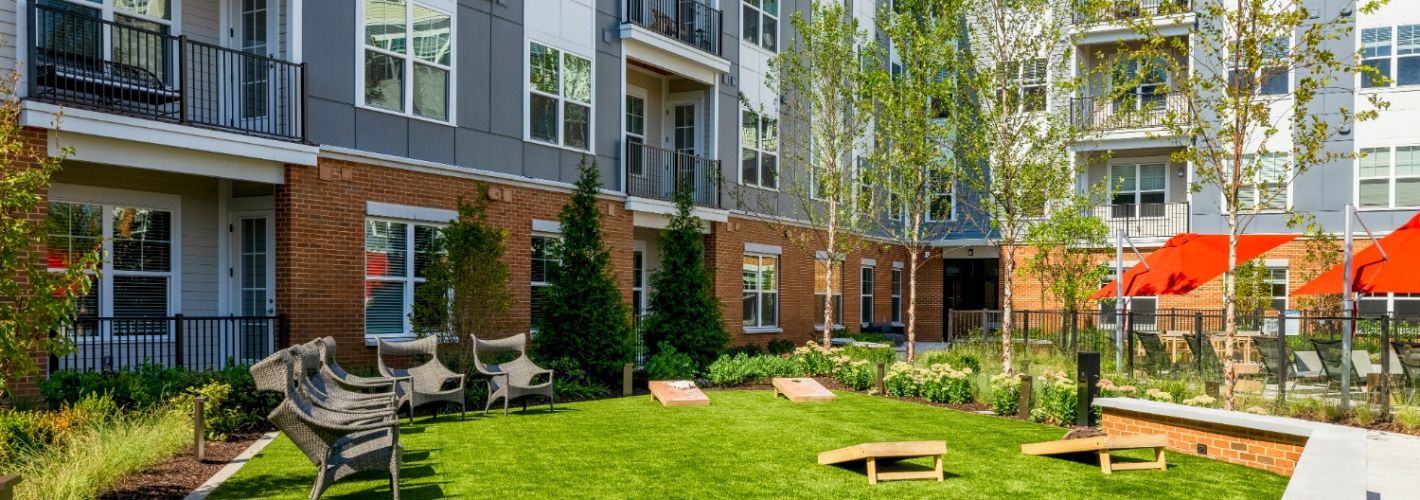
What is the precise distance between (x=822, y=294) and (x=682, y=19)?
358 inches

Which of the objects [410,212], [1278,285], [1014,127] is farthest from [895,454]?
[1278,285]

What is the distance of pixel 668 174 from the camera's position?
74.6 ft

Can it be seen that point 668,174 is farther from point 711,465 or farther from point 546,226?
point 711,465

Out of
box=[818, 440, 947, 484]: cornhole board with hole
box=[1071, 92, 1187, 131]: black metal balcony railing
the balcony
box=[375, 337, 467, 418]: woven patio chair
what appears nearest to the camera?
box=[818, 440, 947, 484]: cornhole board with hole

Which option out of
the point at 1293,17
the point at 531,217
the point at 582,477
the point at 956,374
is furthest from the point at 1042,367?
the point at 582,477

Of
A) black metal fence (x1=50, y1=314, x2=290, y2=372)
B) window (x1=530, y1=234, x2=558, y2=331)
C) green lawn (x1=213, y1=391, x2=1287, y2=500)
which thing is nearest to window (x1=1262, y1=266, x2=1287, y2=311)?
green lawn (x1=213, y1=391, x2=1287, y2=500)

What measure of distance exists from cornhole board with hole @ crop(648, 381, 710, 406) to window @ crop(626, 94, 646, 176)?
6970 mm

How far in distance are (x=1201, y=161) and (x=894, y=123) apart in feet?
27.2

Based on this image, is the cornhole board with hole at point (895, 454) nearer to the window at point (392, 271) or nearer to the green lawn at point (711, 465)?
the green lawn at point (711, 465)

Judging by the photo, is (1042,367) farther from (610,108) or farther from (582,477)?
(582,477)

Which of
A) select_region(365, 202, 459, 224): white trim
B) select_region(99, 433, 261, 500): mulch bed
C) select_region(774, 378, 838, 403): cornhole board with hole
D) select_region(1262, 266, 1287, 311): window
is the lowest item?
select_region(774, 378, 838, 403): cornhole board with hole

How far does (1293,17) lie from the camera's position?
11984 millimetres

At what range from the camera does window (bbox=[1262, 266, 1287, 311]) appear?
27984 mm

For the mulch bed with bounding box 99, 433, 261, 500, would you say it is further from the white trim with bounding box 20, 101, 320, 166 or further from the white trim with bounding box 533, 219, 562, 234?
the white trim with bounding box 533, 219, 562, 234
